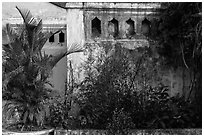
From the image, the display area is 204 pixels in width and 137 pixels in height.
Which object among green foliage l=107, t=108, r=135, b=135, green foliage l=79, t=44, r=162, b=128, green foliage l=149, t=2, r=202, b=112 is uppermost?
green foliage l=149, t=2, r=202, b=112

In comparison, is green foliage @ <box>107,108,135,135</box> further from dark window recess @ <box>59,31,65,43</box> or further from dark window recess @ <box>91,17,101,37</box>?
dark window recess @ <box>59,31,65,43</box>

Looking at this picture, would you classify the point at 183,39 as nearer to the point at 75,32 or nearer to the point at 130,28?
the point at 130,28

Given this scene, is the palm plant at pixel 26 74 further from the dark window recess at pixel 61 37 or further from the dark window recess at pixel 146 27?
the dark window recess at pixel 146 27

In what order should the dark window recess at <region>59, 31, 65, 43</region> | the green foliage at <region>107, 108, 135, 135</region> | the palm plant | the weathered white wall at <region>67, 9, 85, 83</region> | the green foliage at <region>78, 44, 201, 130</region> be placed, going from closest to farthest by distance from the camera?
the green foliage at <region>107, 108, 135, 135</region> < the palm plant < the green foliage at <region>78, 44, 201, 130</region> < the weathered white wall at <region>67, 9, 85, 83</region> < the dark window recess at <region>59, 31, 65, 43</region>

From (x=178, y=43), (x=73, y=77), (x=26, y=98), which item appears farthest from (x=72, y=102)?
(x=178, y=43)

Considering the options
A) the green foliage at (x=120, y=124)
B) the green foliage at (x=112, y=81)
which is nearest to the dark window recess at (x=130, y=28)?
the green foliage at (x=112, y=81)

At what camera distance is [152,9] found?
379 inches

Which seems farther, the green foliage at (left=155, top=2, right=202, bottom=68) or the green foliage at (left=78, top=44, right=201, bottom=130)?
the green foliage at (left=155, top=2, right=202, bottom=68)

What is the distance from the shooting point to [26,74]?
325 inches

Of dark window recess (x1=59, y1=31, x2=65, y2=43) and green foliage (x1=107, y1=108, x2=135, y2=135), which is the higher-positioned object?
dark window recess (x1=59, y1=31, x2=65, y2=43)

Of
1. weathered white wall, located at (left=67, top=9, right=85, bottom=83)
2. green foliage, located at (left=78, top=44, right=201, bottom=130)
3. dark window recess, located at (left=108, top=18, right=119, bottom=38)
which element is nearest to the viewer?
green foliage, located at (left=78, top=44, right=201, bottom=130)

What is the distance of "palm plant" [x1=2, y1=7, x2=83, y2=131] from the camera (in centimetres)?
819

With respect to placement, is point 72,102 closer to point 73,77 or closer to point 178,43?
point 73,77

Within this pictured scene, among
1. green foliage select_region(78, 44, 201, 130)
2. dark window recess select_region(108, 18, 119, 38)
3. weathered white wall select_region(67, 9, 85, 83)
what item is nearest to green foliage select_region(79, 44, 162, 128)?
green foliage select_region(78, 44, 201, 130)
